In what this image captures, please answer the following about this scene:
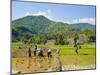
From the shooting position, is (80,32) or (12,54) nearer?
(12,54)

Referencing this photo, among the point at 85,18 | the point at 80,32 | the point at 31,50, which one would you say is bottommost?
the point at 31,50

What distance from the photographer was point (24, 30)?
8.33 feet

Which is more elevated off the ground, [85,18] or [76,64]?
[85,18]

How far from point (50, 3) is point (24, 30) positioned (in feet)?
1.44

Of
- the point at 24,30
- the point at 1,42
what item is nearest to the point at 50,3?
the point at 24,30

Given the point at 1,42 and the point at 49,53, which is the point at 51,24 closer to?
the point at 49,53

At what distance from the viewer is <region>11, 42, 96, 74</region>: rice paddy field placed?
2496mm

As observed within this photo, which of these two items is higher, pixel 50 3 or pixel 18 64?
pixel 50 3

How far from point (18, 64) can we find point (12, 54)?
0.42 feet

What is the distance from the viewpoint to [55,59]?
2.65 meters

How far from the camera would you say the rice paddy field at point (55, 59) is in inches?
98.3

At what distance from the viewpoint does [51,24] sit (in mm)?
2645

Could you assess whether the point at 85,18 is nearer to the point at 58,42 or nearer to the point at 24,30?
the point at 58,42

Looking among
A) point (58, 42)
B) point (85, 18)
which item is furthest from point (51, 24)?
point (85, 18)
